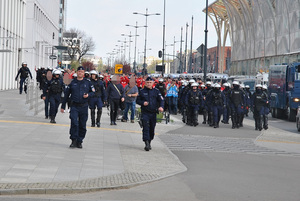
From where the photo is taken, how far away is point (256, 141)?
19172 millimetres

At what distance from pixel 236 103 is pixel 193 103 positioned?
63.6 inches

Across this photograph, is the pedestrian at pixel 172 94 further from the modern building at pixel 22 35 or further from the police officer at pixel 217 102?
the modern building at pixel 22 35

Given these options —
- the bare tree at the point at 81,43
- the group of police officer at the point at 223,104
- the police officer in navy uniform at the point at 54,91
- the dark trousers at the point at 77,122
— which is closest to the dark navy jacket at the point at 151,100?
the dark trousers at the point at 77,122

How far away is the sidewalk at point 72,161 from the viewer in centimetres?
898

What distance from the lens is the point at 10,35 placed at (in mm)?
46531

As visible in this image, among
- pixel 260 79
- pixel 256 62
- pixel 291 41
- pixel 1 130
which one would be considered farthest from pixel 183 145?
pixel 256 62

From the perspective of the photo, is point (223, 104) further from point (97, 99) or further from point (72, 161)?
point (72, 161)

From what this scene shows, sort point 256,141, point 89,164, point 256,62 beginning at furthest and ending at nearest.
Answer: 1. point 256,62
2. point 256,141
3. point 89,164

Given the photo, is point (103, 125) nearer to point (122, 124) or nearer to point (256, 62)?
point (122, 124)

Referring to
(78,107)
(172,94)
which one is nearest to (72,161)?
(78,107)

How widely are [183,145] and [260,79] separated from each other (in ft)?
105

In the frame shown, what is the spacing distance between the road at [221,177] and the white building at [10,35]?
86.2ft

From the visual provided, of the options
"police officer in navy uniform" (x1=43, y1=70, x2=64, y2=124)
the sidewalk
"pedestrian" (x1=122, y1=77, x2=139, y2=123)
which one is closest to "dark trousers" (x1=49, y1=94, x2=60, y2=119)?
"police officer in navy uniform" (x1=43, y1=70, x2=64, y2=124)

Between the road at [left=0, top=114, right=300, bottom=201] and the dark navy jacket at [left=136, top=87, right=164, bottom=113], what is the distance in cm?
113
